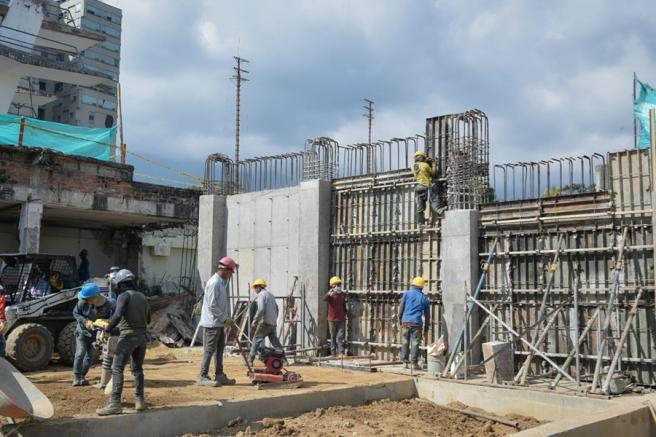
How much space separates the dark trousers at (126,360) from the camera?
7.88m

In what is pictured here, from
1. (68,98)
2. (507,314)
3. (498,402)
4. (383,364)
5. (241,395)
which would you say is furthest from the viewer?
(68,98)

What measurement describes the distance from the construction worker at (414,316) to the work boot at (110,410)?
20.4 ft

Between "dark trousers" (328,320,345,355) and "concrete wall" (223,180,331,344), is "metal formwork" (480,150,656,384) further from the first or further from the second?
"concrete wall" (223,180,331,344)

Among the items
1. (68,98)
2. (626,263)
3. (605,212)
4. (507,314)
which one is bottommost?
(507,314)

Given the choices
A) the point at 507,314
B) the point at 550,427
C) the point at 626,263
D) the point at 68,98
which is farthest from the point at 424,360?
the point at 68,98

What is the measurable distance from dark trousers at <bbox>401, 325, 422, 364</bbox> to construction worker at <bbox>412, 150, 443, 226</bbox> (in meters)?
2.40

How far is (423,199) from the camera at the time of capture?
1389 centimetres

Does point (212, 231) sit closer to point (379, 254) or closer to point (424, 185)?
point (379, 254)

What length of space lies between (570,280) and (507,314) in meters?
1.37

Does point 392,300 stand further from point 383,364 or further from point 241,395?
point 241,395

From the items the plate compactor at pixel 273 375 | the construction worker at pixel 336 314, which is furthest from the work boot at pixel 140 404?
the construction worker at pixel 336 314

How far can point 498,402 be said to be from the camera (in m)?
10.2

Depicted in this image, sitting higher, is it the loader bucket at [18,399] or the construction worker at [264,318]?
the construction worker at [264,318]

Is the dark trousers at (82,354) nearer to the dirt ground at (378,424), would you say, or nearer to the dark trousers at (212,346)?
the dark trousers at (212,346)
